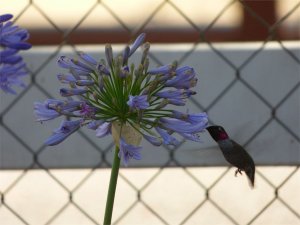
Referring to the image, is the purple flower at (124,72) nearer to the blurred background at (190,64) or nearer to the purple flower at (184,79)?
the purple flower at (184,79)

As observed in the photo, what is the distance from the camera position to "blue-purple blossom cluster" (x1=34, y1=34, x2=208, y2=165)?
21.0 inches

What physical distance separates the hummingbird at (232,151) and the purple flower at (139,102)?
0.34 ft

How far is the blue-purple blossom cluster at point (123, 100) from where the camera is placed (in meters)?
0.53

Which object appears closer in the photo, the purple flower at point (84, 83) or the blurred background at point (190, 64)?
the purple flower at point (84, 83)

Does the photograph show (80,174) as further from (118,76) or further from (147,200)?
(118,76)

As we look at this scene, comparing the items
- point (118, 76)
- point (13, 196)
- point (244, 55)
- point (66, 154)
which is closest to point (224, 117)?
point (244, 55)

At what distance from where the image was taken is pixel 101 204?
4.47ft

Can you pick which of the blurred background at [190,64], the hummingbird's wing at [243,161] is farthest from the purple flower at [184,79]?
the blurred background at [190,64]

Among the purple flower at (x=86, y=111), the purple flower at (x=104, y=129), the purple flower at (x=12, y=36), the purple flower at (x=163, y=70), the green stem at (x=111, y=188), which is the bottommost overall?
the green stem at (x=111, y=188)

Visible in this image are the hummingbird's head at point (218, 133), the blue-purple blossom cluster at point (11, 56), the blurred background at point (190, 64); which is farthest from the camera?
the blurred background at point (190, 64)

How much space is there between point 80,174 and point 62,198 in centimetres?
6

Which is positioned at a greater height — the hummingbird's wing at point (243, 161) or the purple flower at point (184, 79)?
the purple flower at point (184, 79)

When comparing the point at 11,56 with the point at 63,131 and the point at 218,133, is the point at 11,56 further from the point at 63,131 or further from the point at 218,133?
the point at 218,133

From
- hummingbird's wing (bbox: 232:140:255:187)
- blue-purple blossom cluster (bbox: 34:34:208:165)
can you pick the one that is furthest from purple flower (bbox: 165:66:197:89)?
hummingbird's wing (bbox: 232:140:255:187)
